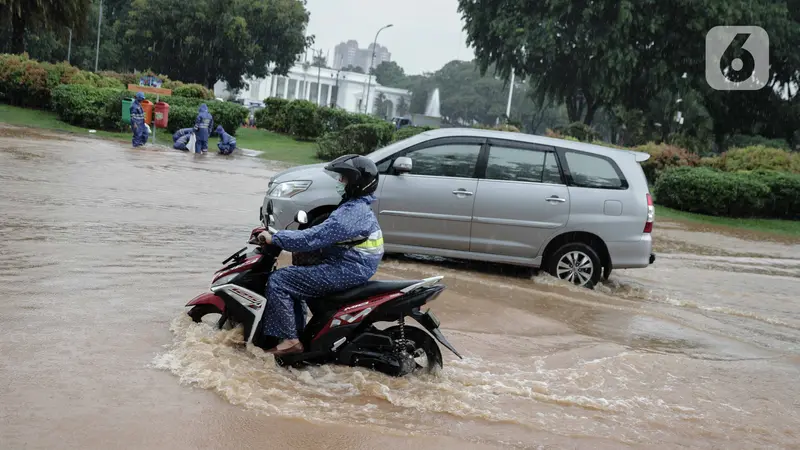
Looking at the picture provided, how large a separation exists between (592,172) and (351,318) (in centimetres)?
539

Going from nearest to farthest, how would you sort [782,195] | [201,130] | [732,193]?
[732,193] → [782,195] → [201,130]

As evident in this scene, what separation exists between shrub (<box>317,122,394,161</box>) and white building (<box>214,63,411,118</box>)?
82.5 metres

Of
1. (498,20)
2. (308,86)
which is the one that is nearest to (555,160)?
(498,20)

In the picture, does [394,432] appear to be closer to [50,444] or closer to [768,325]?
[50,444]

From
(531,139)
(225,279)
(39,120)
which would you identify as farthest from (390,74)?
(225,279)

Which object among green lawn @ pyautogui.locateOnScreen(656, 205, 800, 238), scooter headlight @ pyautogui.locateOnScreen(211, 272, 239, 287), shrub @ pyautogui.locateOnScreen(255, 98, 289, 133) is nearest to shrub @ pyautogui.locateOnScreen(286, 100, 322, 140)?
shrub @ pyautogui.locateOnScreen(255, 98, 289, 133)

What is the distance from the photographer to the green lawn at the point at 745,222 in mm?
19312

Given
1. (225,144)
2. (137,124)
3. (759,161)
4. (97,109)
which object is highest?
(759,161)

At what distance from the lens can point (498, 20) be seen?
40125 mm

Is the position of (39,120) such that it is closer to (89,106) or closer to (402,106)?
(89,106)

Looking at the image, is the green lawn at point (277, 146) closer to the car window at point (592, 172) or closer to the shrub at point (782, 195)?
the shrub at point (782, 195)

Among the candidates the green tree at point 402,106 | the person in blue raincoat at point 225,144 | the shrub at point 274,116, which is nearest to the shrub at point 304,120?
the shrub at point 274,116

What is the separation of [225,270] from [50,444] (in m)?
1.85

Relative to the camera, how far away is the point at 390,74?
498ft
